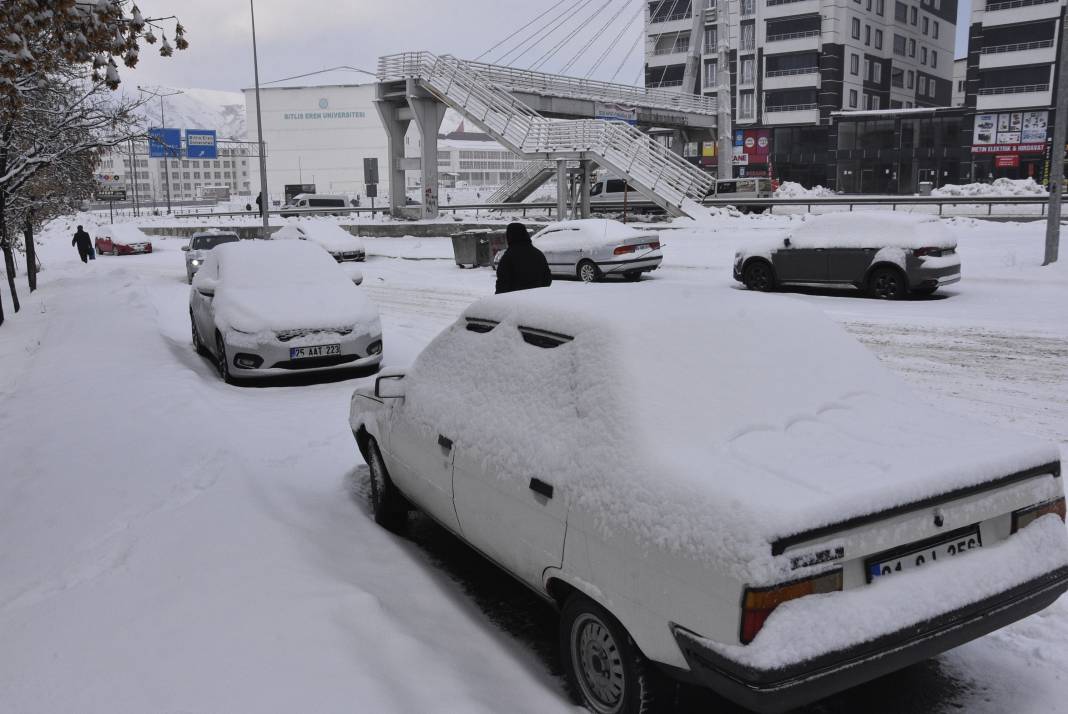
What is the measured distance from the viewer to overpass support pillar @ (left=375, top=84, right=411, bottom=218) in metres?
41.3

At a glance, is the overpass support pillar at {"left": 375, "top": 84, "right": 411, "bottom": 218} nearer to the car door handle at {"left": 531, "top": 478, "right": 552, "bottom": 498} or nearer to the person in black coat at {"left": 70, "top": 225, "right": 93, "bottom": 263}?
the person in black coat at {"left": 70, "top": 225, "right": 93, "bottom": 263}

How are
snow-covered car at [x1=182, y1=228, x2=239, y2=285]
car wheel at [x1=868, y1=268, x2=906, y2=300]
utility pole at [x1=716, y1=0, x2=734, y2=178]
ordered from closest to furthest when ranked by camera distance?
1. car wheel at [x1=868, y1=268, x2=906, y2=300]
2. snow-covered car at [x1=182, y1=228, x2=239, y2=285]
3. utility pole at [x1=716, y1=0, x2=734, y2=178]

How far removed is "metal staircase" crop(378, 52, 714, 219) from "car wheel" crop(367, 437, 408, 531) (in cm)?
2852

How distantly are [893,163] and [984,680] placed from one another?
66.3 m

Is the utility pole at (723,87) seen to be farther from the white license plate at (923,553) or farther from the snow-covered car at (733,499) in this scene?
the white license plate at (923,553)

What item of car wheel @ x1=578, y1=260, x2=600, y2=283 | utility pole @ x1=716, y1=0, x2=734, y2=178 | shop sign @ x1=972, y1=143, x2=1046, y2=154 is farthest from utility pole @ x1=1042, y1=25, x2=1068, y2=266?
shop sign @ x1=972, y1=143, x2=1046, y2=154

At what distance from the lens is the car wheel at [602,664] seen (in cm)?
306

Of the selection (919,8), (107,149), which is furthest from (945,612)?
(919,8)

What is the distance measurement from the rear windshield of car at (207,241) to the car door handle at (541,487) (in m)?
25.3

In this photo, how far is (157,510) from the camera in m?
5.44

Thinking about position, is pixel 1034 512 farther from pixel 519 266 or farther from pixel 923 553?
pixel 519 266

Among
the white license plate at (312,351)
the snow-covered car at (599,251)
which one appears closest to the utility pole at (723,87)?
the snow-covered car at (599,251)

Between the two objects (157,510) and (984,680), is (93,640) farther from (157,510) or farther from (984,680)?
(984,680)

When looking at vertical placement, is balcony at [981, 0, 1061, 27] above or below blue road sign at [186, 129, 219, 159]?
above
